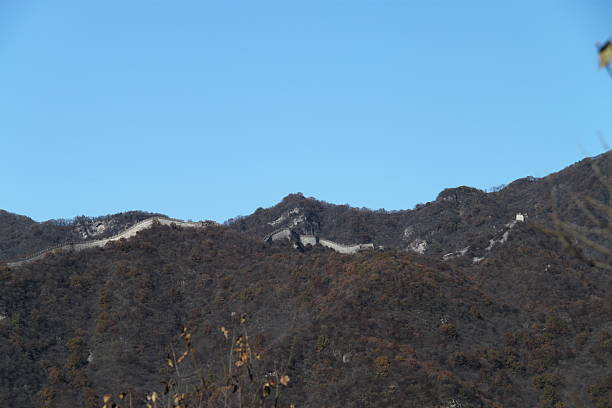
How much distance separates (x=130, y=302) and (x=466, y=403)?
1500 inches

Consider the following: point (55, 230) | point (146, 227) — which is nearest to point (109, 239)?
point (146, 227)

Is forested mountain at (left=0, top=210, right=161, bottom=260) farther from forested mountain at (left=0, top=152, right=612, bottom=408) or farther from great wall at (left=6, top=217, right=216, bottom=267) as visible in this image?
forested mountain at (left=0, top=152, right=612, bottom=408)

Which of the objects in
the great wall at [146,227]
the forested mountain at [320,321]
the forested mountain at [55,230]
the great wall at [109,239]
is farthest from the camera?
the forested mountain at [55,230]

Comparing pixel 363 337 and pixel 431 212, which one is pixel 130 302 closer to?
pixel 363 337

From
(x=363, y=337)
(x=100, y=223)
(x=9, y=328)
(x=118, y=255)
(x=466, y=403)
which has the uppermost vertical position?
(x=100, y=223)

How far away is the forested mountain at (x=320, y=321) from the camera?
67.9 meters

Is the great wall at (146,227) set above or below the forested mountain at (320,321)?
above

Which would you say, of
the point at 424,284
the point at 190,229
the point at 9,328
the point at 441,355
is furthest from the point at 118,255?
the point at 441,355

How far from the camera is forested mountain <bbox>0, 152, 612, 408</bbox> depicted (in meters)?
Answer: 67.9

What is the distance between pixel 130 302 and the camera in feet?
288

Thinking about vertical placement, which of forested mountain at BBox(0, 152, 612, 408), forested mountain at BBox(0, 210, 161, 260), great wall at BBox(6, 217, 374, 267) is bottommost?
forested mountain at BBox(0, 152, 612, 408)

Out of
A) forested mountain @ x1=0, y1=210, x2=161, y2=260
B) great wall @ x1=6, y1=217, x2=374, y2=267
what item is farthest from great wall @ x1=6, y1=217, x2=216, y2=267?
forested mountain @ x1=0, y1=210, x2=161, y2=260

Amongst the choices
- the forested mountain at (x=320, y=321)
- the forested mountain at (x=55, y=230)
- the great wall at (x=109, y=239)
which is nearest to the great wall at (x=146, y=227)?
the great wall at (x=109, y=239)

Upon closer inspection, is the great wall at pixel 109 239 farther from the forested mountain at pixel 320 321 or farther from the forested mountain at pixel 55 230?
the forested mountain at pixel 55 230
